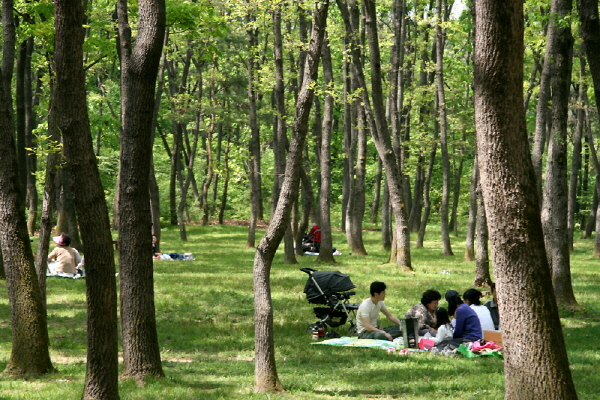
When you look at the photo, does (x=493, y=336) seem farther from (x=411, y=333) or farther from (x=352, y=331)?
(x=352, y=331)

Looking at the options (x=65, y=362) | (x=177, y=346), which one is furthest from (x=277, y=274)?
(x=65, y=362)

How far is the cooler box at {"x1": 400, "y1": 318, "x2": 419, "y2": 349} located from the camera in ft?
36.3

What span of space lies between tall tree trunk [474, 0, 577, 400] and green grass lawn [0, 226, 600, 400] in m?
2.39

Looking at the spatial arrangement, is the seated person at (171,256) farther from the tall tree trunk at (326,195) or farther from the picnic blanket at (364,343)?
the picnic blanket at (364,343)

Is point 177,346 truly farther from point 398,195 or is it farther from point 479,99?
point 398,195

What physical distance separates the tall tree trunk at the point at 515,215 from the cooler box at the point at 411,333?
5.44 meters

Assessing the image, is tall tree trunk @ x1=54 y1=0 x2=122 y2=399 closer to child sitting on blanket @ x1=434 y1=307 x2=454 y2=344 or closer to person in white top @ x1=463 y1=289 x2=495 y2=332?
child sitting on blanket @ x1=434 y1=307 x2=454 y2=344

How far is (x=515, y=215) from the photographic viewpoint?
557 centimetres

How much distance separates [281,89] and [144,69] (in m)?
15.2

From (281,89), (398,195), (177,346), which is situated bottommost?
(177,346)

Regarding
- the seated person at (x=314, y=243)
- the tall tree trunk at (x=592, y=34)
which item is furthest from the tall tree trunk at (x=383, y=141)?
the tall tree trunk at (x=592, y=34)

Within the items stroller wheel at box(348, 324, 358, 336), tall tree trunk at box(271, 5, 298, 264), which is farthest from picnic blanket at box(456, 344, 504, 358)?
tall tree trunk at box(271, 5, 298, 264)

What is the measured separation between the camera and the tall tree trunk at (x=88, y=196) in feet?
21.6

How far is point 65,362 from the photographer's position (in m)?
9.99
